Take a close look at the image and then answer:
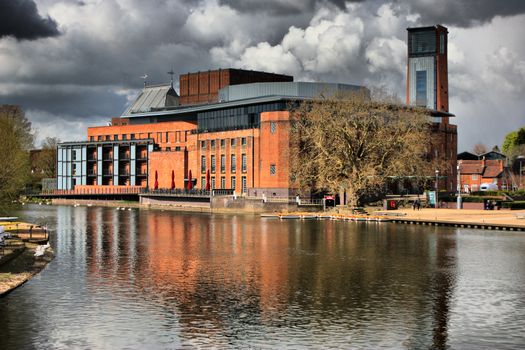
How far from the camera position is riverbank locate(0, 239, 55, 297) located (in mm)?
38469

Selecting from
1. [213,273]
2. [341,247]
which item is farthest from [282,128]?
[213,273]

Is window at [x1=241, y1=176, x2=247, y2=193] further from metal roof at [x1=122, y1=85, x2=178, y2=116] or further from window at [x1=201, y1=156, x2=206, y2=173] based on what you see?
metal roof at [x1=122, y1=85, x2=178, y2=116]

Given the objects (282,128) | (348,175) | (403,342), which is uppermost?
(282,128)

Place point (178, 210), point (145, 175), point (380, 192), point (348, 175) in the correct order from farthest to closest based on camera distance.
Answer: point (145, 175) < point (178, 210) < point (380, 192) < point (348, 175)

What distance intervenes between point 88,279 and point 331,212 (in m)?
61.3

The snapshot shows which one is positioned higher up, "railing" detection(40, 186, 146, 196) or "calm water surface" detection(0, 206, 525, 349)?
"railing" detection(40, 186, 146, 196)

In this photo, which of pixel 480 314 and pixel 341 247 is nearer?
pixel 480 314

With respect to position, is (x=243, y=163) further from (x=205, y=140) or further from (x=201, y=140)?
(x=201, y=140)

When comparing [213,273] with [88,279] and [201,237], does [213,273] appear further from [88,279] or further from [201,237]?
[201,237]

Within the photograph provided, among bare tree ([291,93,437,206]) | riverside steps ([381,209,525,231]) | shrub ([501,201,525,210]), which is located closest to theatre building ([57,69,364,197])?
bare tree ([291,93,437,206])

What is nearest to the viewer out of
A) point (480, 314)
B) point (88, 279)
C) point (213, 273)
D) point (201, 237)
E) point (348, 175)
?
point (480, 314)

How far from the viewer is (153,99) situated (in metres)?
170

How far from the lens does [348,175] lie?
97.4 meters

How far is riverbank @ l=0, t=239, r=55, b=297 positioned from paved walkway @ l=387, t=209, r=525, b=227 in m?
47.1
